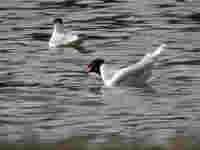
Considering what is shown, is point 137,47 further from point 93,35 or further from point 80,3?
point 80,3

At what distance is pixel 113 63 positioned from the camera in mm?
19953

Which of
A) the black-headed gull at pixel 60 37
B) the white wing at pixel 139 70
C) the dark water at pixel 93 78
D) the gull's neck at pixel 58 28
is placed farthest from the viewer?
the gull's neck at pixel 58 28

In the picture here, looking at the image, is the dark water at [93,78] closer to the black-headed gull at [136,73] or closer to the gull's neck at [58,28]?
the black-headed gull at [136,73]

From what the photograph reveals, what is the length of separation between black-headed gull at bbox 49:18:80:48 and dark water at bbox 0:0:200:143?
29cm

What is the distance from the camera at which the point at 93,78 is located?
62.7 feet

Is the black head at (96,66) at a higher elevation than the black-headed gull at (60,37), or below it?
below

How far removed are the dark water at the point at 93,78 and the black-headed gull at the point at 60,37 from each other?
29cm

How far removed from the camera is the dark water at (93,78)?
14.4 metres

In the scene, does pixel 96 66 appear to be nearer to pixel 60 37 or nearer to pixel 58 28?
pixel 60 37

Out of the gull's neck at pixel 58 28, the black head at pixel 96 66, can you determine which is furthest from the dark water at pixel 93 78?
the gull's neck at pixel 58 28

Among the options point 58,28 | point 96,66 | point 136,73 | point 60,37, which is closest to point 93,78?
point 96,66

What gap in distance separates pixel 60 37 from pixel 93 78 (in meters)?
4.29

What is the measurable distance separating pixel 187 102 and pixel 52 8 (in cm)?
1252

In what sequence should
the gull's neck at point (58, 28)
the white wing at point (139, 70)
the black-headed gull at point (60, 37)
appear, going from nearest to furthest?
the white wing at point (139, 70), the black-headed gull at point (60, 37), the gull's neck at point (58, 28)
